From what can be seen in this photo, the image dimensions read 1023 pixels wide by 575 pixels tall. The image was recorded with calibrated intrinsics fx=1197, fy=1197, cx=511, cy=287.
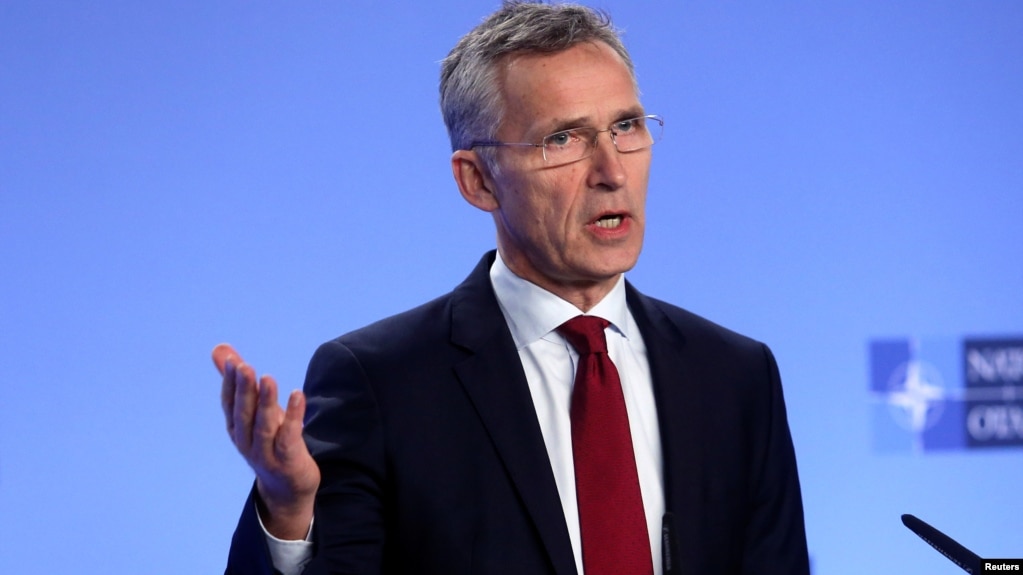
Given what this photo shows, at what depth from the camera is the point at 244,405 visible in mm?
1393

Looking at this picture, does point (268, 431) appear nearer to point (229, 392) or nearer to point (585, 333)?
point (229, 392)

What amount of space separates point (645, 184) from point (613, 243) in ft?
0.41

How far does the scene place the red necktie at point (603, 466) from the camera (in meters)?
1.72

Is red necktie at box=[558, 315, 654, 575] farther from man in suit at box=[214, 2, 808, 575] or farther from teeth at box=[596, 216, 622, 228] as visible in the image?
teeth at box=[596, 216, 622, 228]

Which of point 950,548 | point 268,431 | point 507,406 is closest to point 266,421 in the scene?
point 268,431

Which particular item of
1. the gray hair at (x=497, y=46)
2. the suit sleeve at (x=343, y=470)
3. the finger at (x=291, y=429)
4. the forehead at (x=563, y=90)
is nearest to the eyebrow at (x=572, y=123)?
the forehead at (x=563, y=90)

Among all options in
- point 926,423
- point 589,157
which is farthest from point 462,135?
point 926,423

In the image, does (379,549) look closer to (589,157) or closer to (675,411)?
(675,411)

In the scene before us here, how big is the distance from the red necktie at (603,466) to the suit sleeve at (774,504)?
0.72 ft

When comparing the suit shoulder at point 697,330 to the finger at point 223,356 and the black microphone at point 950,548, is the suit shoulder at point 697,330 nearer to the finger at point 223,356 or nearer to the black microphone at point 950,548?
the black microphone at point 950,548

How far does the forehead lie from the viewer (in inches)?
71.8

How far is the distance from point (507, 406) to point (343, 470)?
257 mm

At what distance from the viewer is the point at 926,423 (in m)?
3.23

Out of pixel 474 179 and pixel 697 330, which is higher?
pixel 474 179
